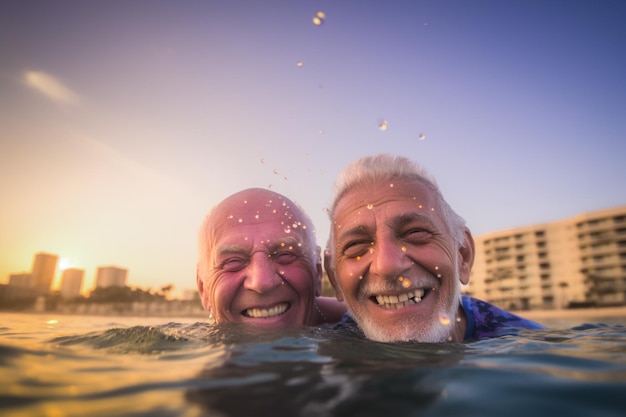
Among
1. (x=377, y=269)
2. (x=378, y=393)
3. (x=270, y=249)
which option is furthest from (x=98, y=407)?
(x=270, y=249)

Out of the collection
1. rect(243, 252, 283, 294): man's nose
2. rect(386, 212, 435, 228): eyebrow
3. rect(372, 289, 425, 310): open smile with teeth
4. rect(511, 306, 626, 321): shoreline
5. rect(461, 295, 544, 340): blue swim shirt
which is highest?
rect(386, 212, 435, 228): eyebrow

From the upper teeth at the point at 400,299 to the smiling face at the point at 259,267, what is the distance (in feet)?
3.15

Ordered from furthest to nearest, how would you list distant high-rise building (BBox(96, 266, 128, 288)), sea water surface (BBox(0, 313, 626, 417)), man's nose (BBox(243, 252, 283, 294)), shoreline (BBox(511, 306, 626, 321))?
distant high-rise building (BBox(96, 266, 128, 288))
shoreline (BBox(511, 306, 626, 321))
man's nose (BBox(243, 252, 283, 294))
sea water surface (BBox(0, 313, 626, 417))

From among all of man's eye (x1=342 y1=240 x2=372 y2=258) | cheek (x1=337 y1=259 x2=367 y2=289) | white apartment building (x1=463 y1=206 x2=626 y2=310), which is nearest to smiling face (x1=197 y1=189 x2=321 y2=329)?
cheek (x1=337 y1=259 x2=367 y2=289)

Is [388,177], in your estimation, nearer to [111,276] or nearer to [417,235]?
[417,235]

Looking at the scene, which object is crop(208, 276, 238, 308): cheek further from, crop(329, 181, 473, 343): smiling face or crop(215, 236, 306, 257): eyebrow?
crop(329, 181, 473, 343): smiling face

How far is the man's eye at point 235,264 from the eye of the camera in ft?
12.6

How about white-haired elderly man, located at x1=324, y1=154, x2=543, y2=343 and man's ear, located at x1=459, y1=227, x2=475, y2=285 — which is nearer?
white-haired elderly man, located at x1=324, y1=154, x2=543, y2=343

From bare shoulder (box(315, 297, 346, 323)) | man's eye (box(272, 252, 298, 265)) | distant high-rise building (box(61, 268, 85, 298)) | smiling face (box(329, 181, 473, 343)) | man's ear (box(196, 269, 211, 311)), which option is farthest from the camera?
distant high-rise building (box(61, 268, 85, 298))

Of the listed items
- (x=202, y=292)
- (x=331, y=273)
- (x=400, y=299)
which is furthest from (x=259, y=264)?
(x=400, y=299)

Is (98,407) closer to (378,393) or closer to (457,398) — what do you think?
(378,393)

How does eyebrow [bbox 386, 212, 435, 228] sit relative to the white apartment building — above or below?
below

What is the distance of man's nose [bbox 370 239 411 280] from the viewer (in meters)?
3.11

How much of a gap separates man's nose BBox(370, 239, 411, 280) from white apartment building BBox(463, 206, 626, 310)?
65.5 meters
